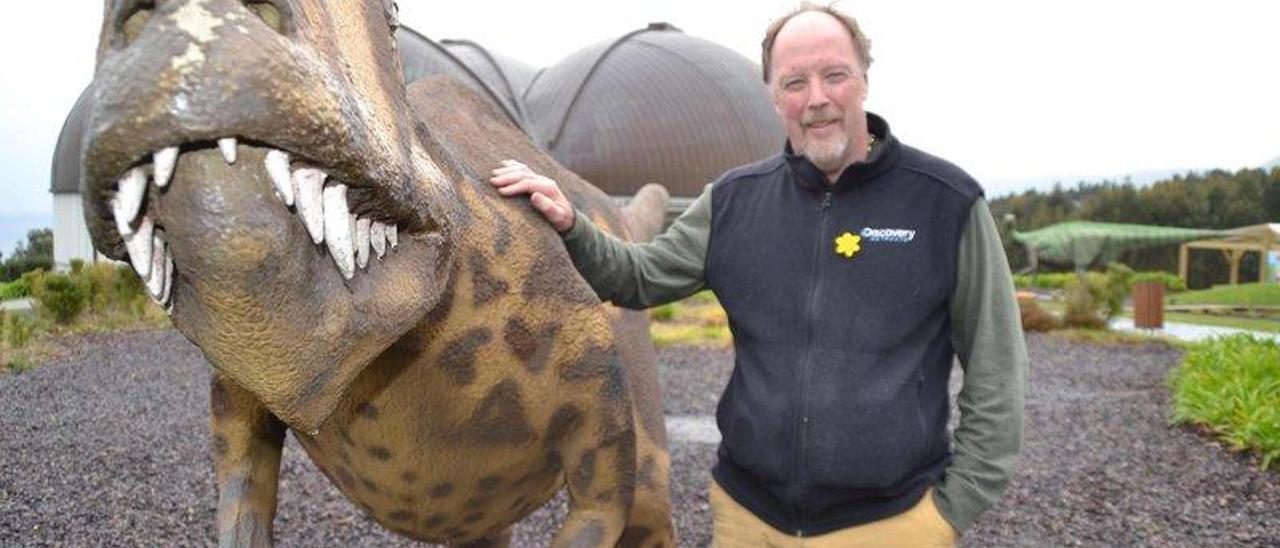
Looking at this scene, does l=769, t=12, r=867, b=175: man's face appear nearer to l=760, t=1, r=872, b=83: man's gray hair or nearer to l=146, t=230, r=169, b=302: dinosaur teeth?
l=760, t=1, r=872, b=83: man's gray hair

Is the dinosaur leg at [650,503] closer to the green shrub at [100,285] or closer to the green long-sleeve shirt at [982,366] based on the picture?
the green long-sleeve shirt at [982,366]

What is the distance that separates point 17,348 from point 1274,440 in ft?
38.1

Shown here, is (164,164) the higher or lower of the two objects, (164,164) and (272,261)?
the higher

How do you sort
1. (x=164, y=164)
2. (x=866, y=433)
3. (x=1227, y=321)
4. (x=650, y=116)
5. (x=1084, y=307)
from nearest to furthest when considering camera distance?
(x=164, y=164) → (x=866, y=433) → (x=1227, y=321) → (x=1084, y=307) → (x=650, y=116)

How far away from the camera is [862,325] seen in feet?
7.30

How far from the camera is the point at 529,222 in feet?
6.73

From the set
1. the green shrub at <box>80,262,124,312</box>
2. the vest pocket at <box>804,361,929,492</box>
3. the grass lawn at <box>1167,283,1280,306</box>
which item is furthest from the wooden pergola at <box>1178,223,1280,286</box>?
the vest pocket at <box>804,361,929,492</box>

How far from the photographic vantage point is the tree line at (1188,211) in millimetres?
31375

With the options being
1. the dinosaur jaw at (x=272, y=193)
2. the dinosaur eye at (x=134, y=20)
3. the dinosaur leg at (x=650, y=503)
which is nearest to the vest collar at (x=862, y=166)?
the dinosaur leg at (x=650, y=503)

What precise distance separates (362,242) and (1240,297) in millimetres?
17931

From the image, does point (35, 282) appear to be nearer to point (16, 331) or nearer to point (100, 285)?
point (100, 285)

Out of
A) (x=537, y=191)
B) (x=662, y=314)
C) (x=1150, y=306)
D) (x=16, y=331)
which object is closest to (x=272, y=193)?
(x=537, y=191)

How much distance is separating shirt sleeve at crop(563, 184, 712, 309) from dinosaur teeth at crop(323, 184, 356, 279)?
1.10 metres

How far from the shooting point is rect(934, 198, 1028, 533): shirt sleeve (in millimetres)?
2232
